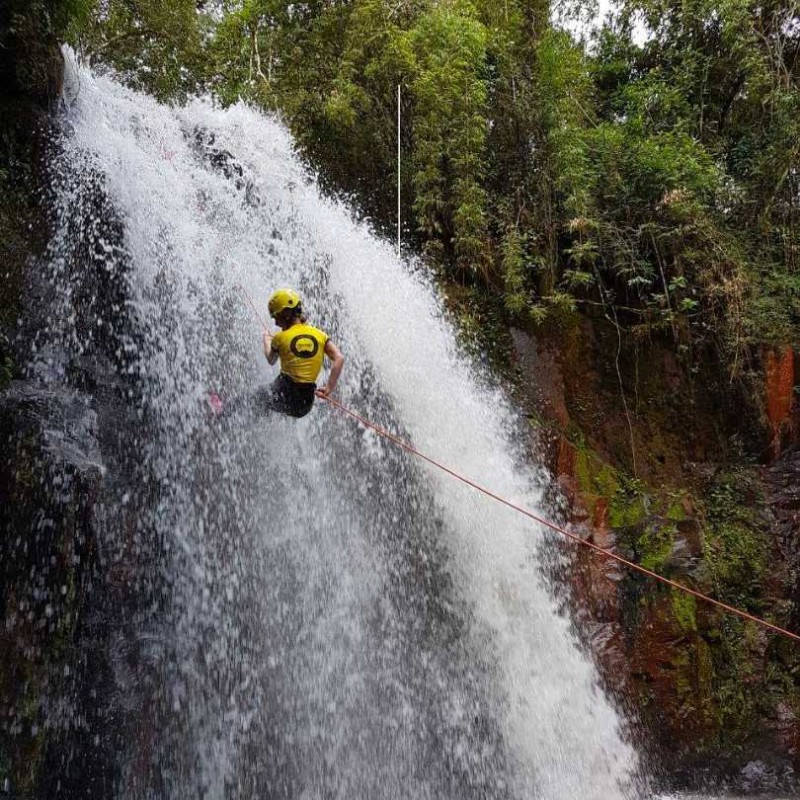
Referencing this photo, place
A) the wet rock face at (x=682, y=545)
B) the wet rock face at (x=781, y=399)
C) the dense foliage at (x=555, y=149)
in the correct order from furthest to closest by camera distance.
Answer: the wet rock face at (x=781, y=399), the dense foliage at (x=555, y=149), the wet rock face at (x=682, y=545)

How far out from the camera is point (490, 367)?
793 centimetres

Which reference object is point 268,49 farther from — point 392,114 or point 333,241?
point 333,241

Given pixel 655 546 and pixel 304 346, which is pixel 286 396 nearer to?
pixel 304 346

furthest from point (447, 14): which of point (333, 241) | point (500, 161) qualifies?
point (333, 241)

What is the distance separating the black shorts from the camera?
548 cm

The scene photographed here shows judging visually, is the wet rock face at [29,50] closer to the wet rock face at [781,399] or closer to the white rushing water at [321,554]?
the white rushing water at [321,554]

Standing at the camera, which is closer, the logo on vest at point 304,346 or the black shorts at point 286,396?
the logo on vest at point 304,346

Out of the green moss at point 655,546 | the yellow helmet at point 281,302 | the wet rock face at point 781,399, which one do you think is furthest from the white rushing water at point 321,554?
the wet rock face at point 781,399

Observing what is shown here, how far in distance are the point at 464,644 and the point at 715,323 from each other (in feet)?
18.8

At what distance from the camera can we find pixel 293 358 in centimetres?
536

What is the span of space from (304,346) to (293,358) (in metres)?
0.14

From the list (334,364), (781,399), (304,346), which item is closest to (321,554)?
(334,364)

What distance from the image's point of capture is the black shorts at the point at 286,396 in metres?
5.48

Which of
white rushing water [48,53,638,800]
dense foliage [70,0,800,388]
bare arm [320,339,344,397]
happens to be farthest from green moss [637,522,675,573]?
bare arm [320,339,344,397]
